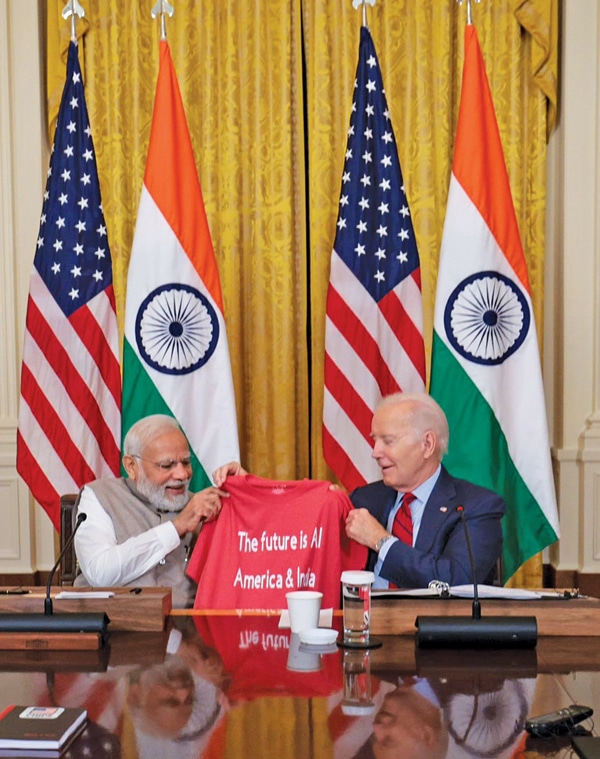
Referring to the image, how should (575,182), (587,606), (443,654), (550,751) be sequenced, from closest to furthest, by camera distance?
(550,751), (443,654), (587,606), (575,182)

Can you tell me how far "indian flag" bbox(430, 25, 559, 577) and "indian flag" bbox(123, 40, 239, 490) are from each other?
95 cm

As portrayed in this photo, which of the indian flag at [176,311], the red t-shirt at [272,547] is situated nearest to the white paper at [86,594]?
the red t-shirt at [272,547]

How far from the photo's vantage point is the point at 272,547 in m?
3.09

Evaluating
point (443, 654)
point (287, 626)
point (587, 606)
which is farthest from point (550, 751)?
point (287, 626)

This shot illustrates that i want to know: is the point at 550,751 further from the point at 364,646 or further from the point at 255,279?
the point at 255,279

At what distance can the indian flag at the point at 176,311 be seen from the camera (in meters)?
4.32

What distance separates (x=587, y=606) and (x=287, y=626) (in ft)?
2.31

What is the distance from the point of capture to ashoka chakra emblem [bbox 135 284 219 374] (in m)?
4.31

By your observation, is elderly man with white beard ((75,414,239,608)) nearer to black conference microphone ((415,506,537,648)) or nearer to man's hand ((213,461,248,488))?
man's hand ((213,461,248,488))

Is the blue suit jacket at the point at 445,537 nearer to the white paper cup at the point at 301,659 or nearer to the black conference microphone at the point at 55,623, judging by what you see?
the white paper cup at the point at 301,659

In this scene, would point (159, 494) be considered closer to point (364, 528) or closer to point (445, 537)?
point (364, 528)

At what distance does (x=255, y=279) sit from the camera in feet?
17.6

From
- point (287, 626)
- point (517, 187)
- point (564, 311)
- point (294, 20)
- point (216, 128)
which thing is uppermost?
point (294, 20)

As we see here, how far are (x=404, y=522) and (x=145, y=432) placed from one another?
35.6 inches
